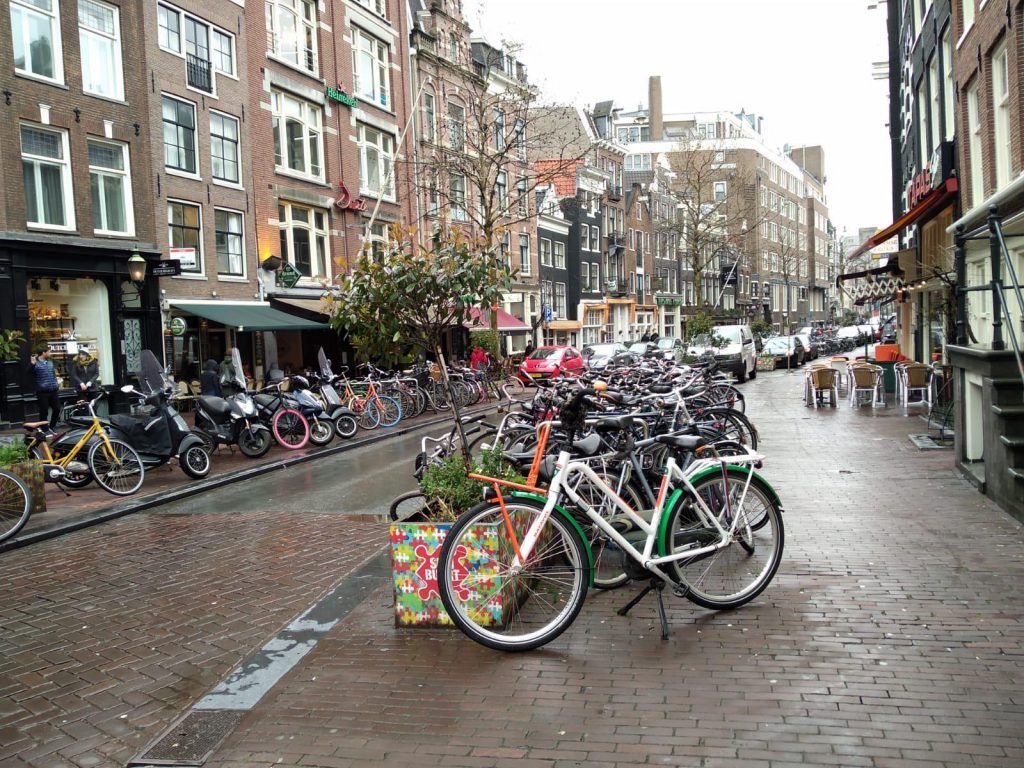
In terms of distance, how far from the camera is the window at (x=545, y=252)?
157 feet

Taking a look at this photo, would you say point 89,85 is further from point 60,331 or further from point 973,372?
point 973,372

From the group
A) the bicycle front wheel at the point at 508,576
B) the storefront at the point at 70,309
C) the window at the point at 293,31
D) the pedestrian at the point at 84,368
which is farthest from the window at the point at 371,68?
the bicycle front wheel at the point at 508,576

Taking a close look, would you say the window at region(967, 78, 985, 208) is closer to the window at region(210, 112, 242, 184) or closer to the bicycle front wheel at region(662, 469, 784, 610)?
the bicycle front wheel at region(662, 469, 784, 610)

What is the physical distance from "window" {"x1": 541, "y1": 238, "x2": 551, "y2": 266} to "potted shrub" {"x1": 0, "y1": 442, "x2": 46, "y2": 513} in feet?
132

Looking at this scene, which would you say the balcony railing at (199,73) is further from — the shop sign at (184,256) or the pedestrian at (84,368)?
the pedestrian at (84,368)

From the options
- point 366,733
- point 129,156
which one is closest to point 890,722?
point 366,733

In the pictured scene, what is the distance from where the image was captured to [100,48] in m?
19.7

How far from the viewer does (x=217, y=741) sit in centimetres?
371

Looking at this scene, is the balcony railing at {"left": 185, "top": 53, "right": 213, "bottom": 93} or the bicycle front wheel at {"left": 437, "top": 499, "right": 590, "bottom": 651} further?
the balcony railing at {"left": 185, "top": 53, "right": 213, "bottom": 93}

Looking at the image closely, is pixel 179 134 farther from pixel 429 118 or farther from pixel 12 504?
pixel 12 504

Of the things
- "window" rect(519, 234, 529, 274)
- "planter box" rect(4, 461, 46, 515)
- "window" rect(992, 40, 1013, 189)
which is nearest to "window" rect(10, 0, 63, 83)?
"planter box" rect(4, 461, 46, 515)

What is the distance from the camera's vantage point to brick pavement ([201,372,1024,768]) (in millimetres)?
3414

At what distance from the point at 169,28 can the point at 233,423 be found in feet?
46.0

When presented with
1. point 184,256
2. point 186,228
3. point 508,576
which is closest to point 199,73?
point 186,228
